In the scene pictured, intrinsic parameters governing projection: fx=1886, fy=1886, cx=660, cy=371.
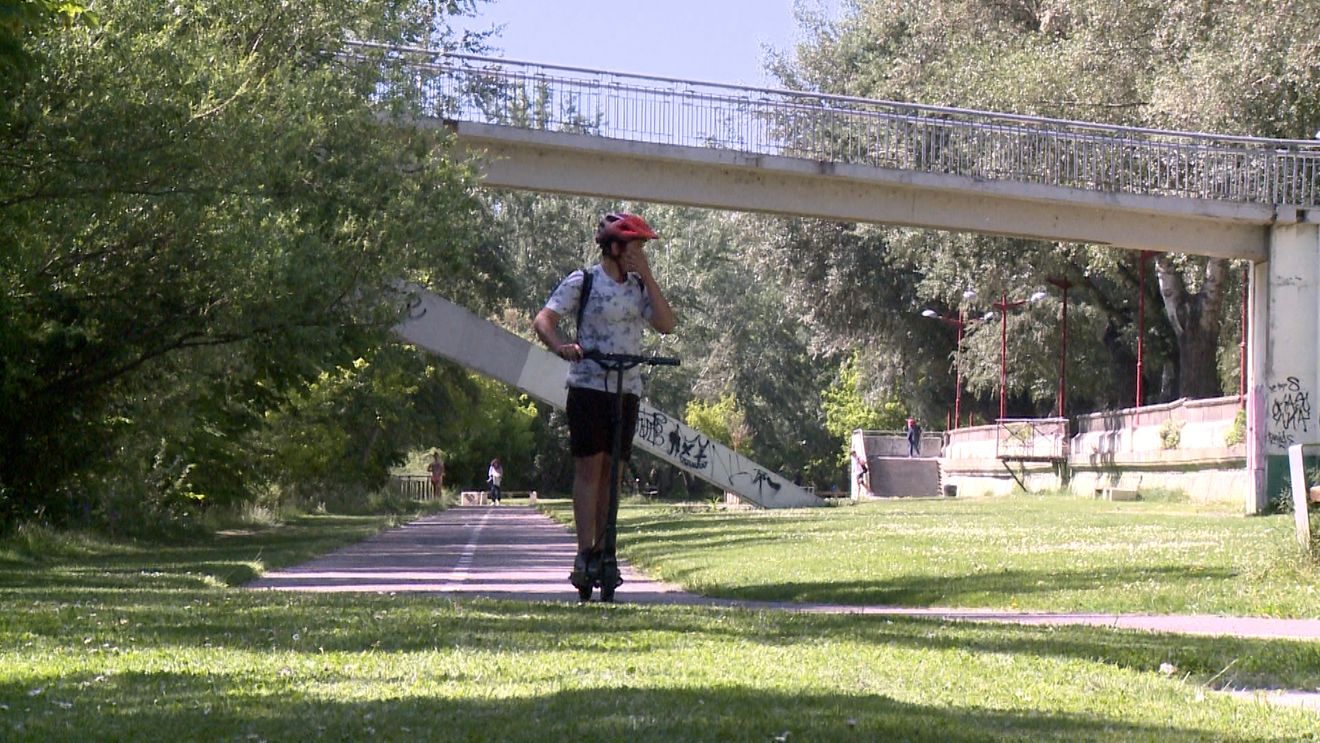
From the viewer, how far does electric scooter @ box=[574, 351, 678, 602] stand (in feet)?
35.0

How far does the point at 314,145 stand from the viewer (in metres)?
24.9

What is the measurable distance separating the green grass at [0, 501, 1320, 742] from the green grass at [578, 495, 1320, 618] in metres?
3.17

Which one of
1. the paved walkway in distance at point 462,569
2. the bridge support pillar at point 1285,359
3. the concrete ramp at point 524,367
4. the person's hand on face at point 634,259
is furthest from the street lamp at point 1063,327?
the person's hand on face at point 634,259

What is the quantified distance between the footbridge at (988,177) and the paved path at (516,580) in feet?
21.1

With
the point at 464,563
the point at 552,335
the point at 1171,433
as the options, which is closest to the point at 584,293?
the point at 552,335

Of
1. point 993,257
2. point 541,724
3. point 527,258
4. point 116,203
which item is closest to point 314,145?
point 116,203

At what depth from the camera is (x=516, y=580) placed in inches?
643

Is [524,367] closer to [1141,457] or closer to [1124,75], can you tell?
[1124,75]

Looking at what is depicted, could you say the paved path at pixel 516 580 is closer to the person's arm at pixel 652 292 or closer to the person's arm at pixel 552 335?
the person's arm at pixel 652 292

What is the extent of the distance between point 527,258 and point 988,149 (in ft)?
140

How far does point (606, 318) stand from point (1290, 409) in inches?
992

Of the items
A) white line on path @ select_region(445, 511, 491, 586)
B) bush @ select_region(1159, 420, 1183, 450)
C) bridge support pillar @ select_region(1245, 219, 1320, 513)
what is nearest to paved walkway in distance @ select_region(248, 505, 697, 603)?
white line on path @ select_region(445, 511, 491, 586)

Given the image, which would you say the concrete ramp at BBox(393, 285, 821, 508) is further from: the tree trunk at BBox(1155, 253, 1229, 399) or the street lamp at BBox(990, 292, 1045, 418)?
the tree trunk at BBox(1155, 253, 1229, 399)

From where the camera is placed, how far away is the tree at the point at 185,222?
17.4 m
